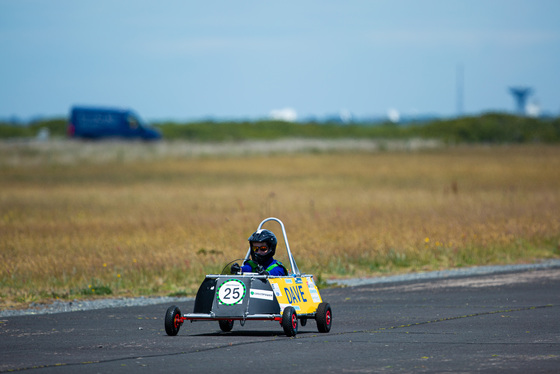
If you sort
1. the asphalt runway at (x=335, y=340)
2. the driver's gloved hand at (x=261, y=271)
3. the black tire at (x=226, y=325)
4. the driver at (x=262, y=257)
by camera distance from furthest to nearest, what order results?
the black tire at (x=226, y=325) → the driver at (x=262, y=257) → the driver's gloved hand at (x=261, y=271) → the asphalt runway at (x=335, y=340)

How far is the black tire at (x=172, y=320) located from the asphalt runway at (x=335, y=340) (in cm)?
12

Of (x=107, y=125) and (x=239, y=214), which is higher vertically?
(x=107, y=125)

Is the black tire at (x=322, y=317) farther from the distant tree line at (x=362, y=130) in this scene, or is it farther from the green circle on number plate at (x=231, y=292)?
the distant tree line at (x=362, y=130)

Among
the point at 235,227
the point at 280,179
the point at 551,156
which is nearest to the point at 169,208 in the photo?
the point at 235,227

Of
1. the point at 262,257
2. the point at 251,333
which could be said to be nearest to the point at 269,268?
the point at 262,257

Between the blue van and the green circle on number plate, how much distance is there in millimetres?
69178

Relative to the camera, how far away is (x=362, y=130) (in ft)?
416

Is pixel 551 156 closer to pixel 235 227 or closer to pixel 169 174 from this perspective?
pixel 169 174

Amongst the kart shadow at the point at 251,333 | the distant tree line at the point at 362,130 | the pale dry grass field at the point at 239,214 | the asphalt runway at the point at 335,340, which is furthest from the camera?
the distant tree line at the point at 362,130

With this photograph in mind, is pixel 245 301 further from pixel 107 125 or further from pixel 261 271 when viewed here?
pixel 107 125

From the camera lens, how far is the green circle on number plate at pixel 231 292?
12711mm

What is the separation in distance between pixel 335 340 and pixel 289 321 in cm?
70

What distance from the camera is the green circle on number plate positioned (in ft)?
41.7

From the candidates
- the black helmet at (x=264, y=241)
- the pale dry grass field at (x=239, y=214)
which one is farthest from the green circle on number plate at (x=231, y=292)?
the pale dry grass field at (x=239, y=214)
